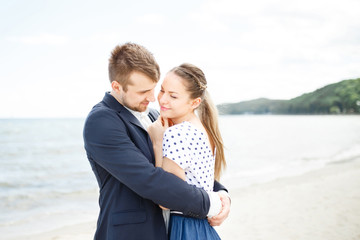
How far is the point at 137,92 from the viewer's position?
2.12m

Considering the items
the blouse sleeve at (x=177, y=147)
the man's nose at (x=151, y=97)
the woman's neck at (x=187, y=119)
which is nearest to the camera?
the blouse sleeve at (x=177, y=147)

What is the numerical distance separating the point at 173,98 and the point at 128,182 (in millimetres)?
690

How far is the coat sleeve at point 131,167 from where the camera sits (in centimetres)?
178

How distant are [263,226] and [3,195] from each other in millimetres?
6531

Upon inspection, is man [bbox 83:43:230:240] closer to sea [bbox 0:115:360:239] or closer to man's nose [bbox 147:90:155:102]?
man's nose [bbox 147:90:155:102]

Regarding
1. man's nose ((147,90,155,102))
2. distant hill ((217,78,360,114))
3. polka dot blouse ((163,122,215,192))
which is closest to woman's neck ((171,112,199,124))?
polka dot blouse ((163,122,215,192))

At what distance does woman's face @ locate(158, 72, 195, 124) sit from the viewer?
7.29 feet

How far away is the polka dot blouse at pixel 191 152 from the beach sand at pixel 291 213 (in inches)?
153

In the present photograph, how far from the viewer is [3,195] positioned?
8586 mm

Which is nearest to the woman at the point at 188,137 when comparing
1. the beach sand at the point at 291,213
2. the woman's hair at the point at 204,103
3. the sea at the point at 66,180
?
the woman's hair at the point at 204,103

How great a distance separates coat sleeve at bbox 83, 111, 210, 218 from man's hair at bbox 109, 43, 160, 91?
31 centimetres

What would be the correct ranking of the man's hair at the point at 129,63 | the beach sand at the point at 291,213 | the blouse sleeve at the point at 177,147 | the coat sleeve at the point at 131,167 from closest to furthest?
1. the coat sleeve at the point at 131,167
2. the blouse sleeve at the point at 177,147
3. the man's hair at the point at 129,63
4. the beach sand at the point at 291,213

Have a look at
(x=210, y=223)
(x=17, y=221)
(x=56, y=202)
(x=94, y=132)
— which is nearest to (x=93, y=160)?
(x=94, y=132)

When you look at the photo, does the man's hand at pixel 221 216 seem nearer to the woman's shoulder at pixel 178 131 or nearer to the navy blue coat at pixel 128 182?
the navy blue coat at pixel 128 182
